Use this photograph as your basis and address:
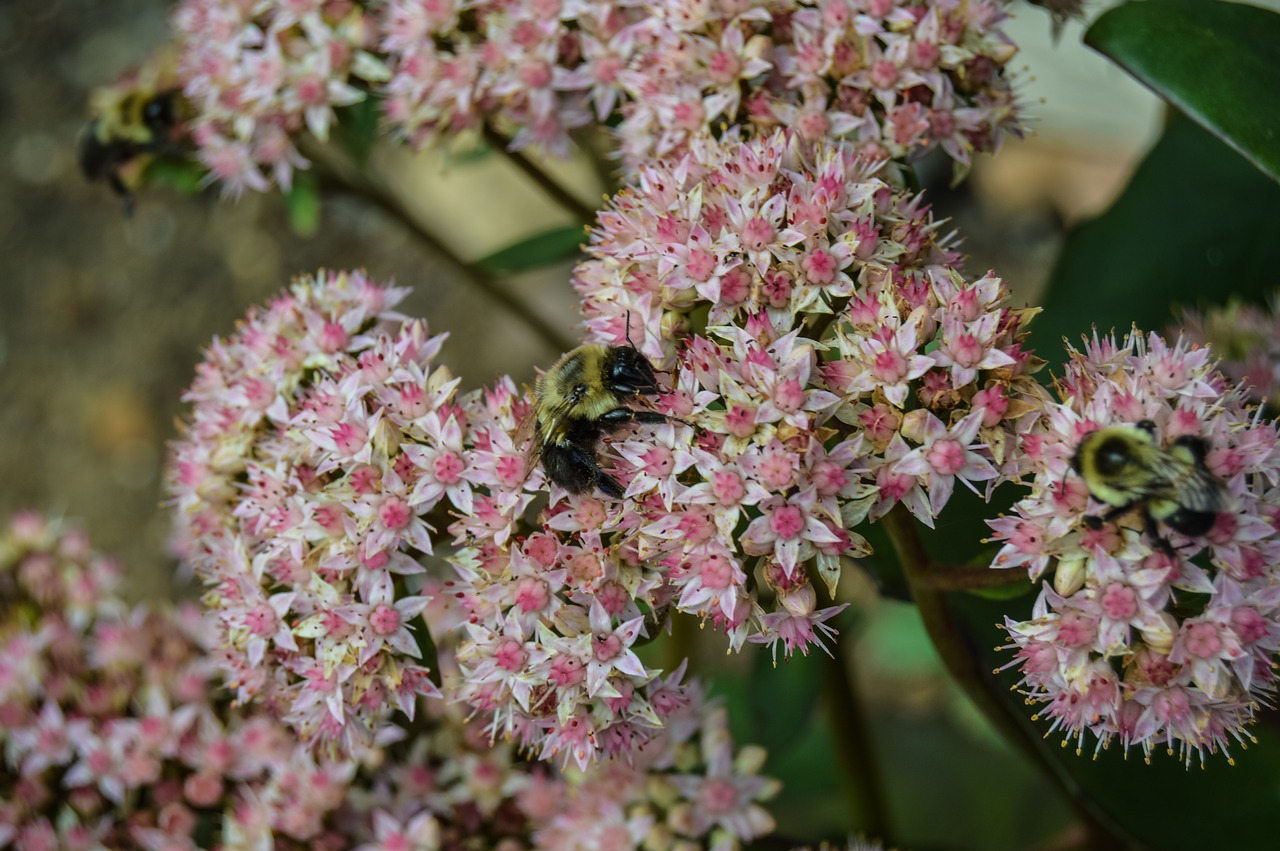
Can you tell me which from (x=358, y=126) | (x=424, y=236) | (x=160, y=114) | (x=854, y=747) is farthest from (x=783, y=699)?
(x=160, y=114)

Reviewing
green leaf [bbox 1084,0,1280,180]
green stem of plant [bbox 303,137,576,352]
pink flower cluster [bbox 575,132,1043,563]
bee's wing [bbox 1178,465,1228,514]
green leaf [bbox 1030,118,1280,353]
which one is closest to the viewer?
bee's wing [bbox 1178,465,1228,514]

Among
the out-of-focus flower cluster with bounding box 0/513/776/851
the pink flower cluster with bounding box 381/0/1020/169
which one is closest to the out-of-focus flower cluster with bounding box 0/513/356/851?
the out-of-focus flower cluster with bounding box 0/513/776/851

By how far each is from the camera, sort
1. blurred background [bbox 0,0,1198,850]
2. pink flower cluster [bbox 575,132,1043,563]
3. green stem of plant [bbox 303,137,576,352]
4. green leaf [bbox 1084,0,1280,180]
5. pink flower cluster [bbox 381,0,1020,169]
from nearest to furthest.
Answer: pink flower cluster [bbox 575,132,1043,563]
green leaf [bbox 1084,0,1280,180]
pink flower cluster [bbox 381,0,1020,169]
green stem of plant [bbox 303,137,576,352]
blurred background [bbox 0,0,1198,850]

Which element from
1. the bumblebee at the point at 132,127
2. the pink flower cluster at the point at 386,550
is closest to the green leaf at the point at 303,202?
the bumblebee at the point at 132,127

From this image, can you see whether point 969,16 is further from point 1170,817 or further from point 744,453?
point 1170,817

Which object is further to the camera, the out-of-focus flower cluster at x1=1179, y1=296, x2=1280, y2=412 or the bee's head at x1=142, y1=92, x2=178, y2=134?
the bee's head at x1=142, y1=92, x2=178, y2=134

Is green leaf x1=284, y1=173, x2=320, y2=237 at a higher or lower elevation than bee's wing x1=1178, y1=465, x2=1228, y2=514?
lower

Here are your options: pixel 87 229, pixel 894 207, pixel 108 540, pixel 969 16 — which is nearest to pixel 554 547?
pixel 894 207

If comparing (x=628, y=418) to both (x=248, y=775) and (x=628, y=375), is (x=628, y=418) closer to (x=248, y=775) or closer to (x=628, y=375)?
(x=628, y=375)

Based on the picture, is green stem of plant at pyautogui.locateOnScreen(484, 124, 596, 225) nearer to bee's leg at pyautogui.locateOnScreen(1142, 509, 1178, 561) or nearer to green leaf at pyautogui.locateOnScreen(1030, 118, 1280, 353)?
green leaf at pyautogui.locateOnScreen(1030, 118, 1280, 353)
